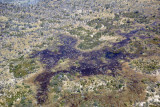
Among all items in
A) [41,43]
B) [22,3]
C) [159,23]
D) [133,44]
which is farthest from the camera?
[22,3]

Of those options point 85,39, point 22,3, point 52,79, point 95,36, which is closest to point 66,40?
point 85,39

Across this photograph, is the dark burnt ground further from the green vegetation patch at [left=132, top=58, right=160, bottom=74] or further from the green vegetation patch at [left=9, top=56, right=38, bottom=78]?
the green vegetation patch at [left=132, top=58, right=160, bottom=74]

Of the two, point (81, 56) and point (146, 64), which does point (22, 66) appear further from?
point (146, 64)

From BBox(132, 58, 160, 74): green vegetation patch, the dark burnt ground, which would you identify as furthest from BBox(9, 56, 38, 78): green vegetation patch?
BBox(132, 58, 160, 74): green vegetation patch

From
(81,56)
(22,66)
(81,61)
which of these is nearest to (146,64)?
(81,61)

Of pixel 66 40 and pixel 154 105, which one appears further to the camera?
pixel 66 40

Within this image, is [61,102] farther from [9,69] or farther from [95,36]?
[95,36]

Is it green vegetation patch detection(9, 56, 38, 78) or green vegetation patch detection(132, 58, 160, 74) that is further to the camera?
green vegetation patch detection(9, 56, 38, 78)
